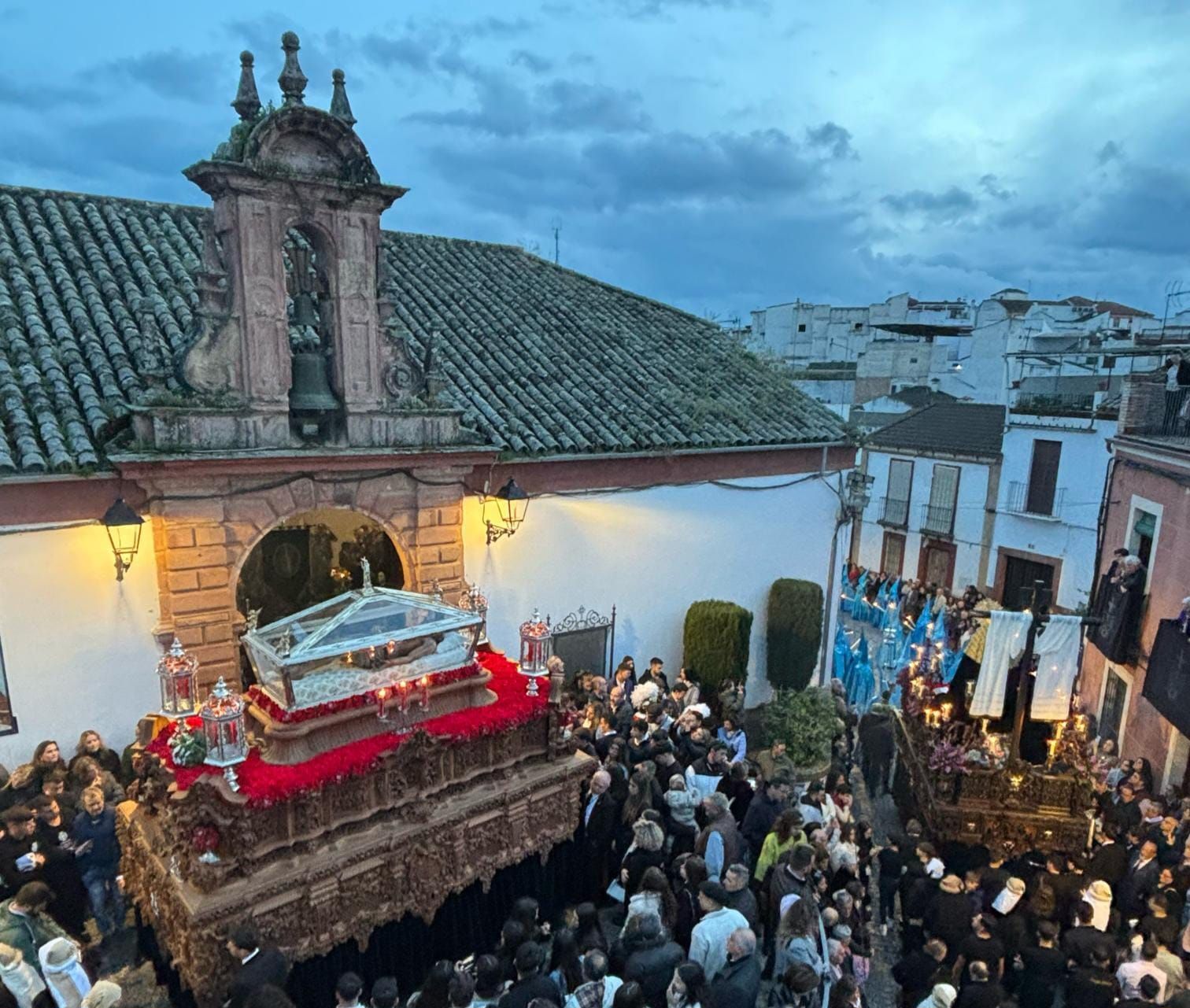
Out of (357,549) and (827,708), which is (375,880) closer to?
(357,549)

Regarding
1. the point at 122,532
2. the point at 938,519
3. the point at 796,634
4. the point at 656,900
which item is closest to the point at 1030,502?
the point at 938,519

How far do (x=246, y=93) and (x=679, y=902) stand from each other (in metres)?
8.95

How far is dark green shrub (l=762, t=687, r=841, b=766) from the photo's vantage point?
36.6 feet

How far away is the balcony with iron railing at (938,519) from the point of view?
23.6 m

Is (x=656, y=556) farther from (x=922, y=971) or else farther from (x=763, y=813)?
(x=922, y=971)

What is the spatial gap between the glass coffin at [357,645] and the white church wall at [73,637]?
203 cm

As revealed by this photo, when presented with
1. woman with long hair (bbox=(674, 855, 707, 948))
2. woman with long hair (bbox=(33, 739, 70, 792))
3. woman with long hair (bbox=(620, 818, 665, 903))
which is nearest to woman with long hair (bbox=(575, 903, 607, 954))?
woman with long hair (bbox=(674, 855, 707, 948))

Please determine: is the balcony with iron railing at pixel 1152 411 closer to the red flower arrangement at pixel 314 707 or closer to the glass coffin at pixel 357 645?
the glass coffin at pixel 357 645

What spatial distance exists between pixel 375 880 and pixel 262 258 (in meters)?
6.30

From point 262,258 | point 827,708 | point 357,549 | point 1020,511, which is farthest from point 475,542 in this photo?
point 1020,511

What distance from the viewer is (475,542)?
35.8 feet

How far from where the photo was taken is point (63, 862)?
22.2 feet

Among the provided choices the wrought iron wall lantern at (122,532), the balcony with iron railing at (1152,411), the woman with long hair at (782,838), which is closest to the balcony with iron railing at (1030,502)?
the balcony with iron railing at (1152,411)

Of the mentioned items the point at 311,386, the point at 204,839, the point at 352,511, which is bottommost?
the point at 204,839
